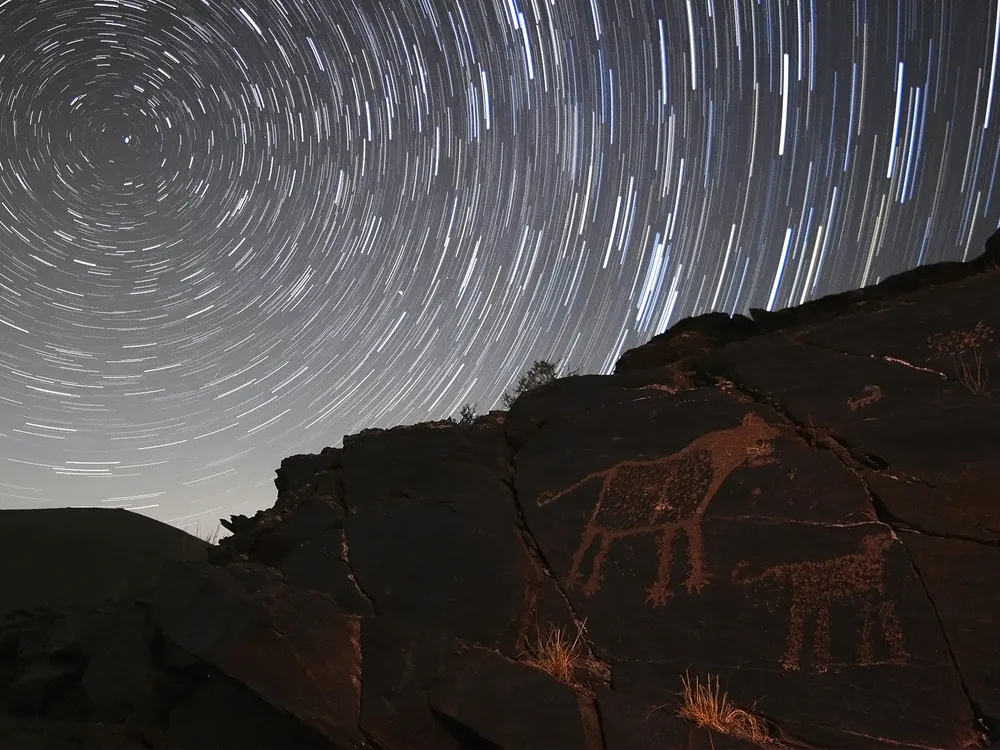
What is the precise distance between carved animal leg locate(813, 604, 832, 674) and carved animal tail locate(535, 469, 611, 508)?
2.28m

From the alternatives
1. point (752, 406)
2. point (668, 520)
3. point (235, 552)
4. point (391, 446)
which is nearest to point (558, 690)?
point (668, 520)

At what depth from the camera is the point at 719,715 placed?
4398 mm

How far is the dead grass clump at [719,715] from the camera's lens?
4293 mm

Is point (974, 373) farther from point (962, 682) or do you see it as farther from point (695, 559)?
point (695, 559)

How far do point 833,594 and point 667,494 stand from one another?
5.28 ft

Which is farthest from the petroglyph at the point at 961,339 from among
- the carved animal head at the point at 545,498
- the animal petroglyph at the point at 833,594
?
the carved animal head at the point at 545,498

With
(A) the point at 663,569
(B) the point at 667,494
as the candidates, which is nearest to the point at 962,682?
(A) the point at 663,569

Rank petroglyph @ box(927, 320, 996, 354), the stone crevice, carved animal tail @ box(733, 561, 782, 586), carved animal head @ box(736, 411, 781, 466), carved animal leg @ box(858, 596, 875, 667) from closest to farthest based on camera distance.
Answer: the stone crevice → carved animal leg @ box(858, 596, 875, 667) → carved animal tail @ box(733, 561, 782, 586) → petroglyph @ box(927, 320, 996, 354) → carved animal head @ box(736, 411, 781, 466)

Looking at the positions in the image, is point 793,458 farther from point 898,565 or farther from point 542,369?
point 542,369

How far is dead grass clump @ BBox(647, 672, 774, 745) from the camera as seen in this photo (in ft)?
14.1

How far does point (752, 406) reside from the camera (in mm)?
6066

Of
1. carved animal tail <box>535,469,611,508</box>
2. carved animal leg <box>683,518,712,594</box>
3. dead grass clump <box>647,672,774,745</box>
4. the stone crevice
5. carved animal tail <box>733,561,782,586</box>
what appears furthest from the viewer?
carved animal tail <box>535,469,611,508</box>

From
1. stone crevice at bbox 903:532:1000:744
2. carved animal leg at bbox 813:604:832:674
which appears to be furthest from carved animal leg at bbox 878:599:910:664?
carved animal leg at bbox 813:604:832:674

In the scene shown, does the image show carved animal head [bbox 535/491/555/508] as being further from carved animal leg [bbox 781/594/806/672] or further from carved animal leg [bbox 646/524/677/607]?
carved animal leg [bbox 781/594/806/672]
